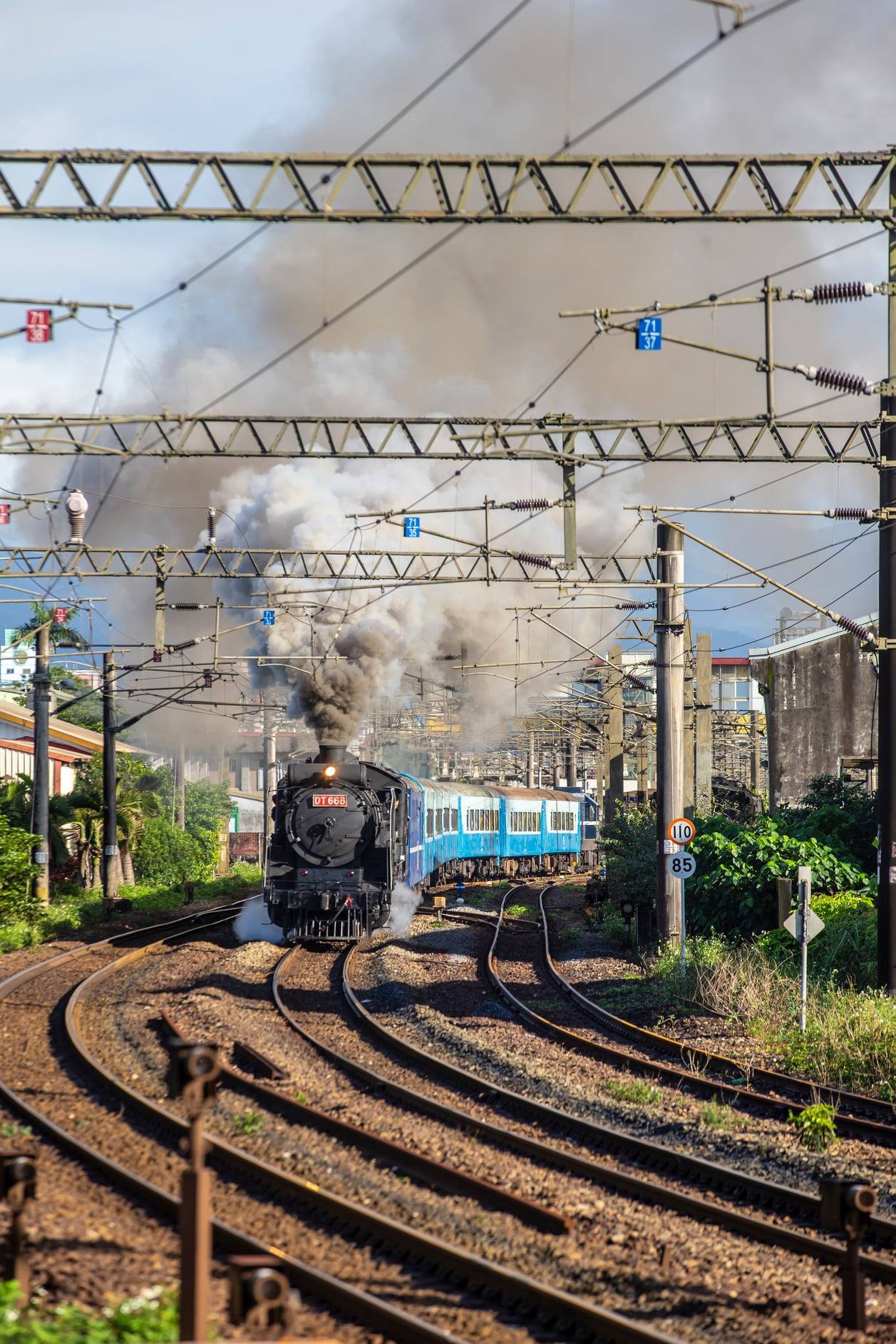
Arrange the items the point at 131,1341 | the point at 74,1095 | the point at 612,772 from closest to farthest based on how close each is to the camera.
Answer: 1. the point at 131,1341
2. the point at 74,1095
3. the point at 612,772

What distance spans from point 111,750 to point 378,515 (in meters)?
12.8

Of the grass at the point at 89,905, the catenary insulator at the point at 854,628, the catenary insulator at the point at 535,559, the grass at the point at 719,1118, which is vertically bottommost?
the grass at the point at 89,905

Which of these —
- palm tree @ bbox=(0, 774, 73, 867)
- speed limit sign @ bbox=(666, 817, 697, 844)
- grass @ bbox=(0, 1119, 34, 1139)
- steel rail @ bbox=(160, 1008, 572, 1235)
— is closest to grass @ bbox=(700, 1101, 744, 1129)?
steel rail @ bbox=(160, 1008, 572, 1235)

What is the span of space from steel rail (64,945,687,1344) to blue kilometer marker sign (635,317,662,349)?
9.66 m

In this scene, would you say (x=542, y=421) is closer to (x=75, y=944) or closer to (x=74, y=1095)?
(x=74, y=1095)

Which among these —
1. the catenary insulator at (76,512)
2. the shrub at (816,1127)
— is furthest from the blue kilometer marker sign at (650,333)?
the catenary insulator at (76,512)

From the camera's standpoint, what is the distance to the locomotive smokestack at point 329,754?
23.8 metres

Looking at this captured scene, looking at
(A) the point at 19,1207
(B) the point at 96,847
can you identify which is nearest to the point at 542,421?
(A) the point at 19,1207

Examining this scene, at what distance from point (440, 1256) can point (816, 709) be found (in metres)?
31.4

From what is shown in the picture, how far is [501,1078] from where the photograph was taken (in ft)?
45.1

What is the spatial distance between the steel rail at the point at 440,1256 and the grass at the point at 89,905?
15683 millimetres

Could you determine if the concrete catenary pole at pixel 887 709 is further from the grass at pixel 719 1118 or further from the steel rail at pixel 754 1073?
the grass at pixel 719 1118

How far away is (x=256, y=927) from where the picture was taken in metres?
27.2

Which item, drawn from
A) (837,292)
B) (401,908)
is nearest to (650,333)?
(837,292)
